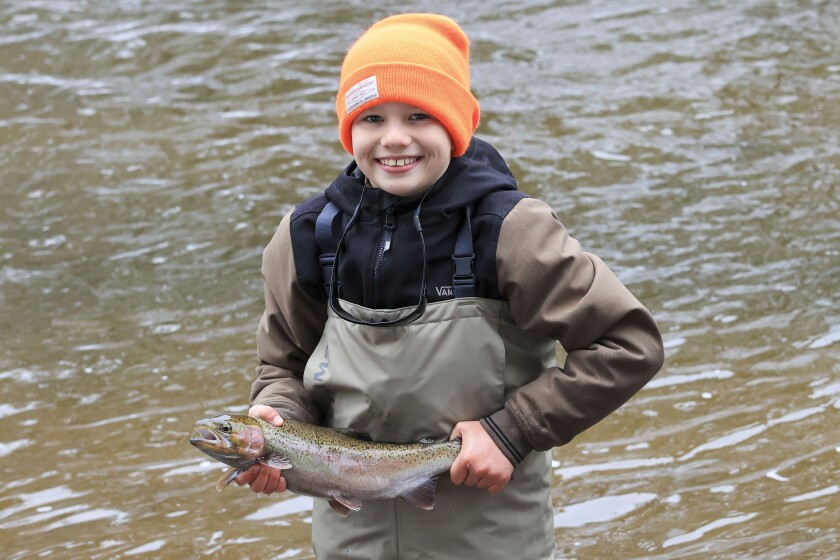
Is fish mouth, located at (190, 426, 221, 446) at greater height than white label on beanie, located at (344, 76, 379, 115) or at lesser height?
lesser

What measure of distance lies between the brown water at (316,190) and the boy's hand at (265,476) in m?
1.46

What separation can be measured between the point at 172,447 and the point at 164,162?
3495 millimetres

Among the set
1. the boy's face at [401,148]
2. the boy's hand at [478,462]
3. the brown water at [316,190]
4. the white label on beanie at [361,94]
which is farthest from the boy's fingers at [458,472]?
the brown water at [316,190]

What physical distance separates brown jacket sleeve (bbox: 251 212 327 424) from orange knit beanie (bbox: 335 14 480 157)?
31 cm

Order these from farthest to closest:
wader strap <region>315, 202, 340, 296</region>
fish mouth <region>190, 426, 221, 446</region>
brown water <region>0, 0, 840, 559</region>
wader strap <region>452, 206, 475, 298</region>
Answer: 1. brown water <region>0, 0, 840, 559</region>
2. wader strap <region>315, 202, 340, 296</region>
3. wader strap <region>452, 206, 475, 298</region>
4. fish mouth <region>190, 426, 221, 446</region>

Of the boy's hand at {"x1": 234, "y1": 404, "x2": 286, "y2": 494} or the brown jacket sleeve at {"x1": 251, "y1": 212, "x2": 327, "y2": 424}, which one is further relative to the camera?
the brown jacket sleeve at {"x1": 251, "y1": 212, "x2": 327, "y2": 424}

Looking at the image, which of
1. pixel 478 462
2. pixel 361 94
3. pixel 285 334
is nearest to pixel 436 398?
pixel 478 462

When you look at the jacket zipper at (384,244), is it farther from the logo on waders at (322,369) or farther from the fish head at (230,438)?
the fish head at (230,438)

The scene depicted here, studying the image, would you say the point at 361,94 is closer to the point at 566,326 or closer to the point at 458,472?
the point at 566,326

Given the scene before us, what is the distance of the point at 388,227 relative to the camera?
2.48 meters

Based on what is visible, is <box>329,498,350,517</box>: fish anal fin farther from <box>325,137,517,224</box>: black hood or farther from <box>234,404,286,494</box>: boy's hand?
<box>325,137,517,224</box>: black hood

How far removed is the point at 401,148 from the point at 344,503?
0.74 m

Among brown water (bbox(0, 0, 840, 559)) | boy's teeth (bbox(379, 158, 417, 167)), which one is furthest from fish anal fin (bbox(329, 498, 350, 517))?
brown water (bbox(0, 0, 840, 559))

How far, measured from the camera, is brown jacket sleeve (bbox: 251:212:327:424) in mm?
2579
